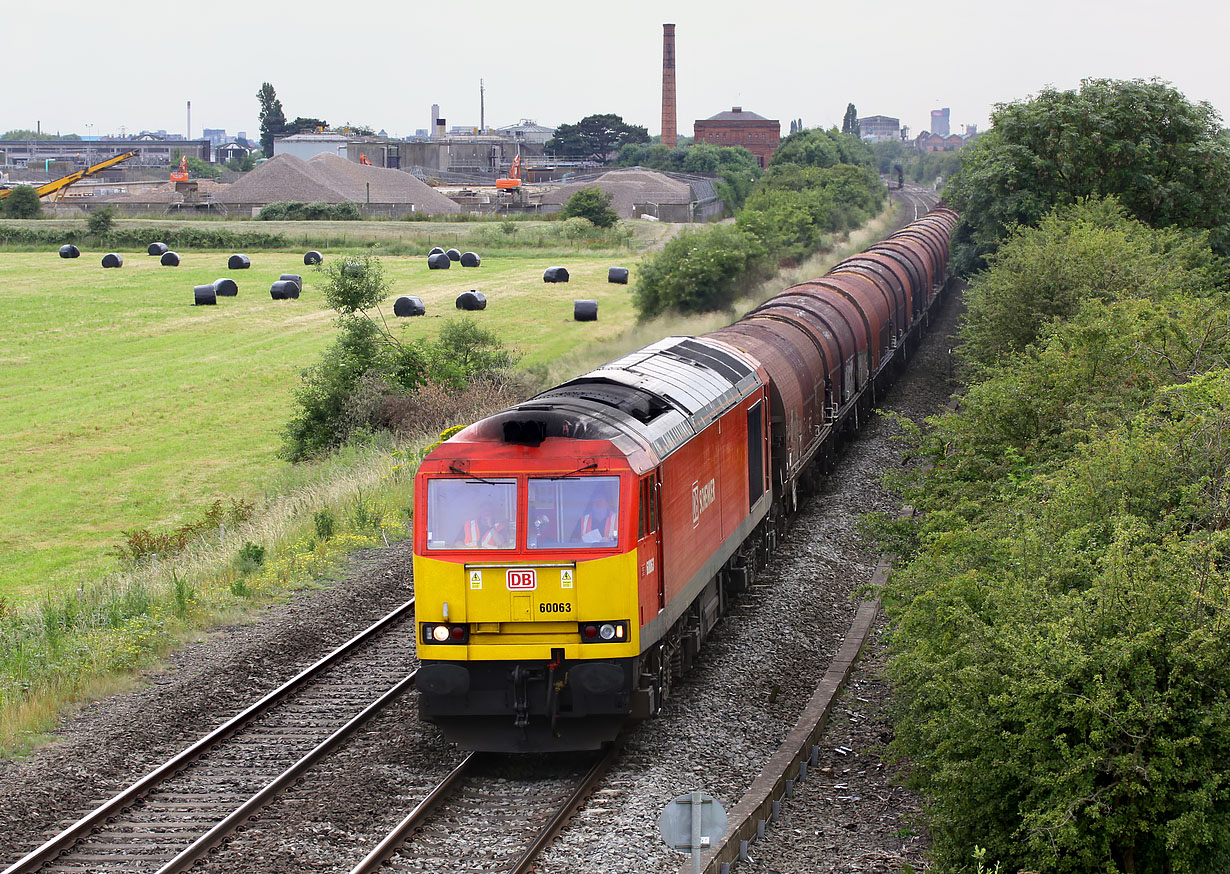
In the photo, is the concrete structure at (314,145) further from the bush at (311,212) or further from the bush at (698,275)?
the bush at (698,275)

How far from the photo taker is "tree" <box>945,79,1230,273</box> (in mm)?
37969

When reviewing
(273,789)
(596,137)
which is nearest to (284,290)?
(273,789)

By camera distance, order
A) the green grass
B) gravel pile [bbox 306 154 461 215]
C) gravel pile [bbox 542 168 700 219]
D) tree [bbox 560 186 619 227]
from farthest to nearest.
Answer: gravel pile [bbox 306 154 461 215], gravel pile [bbox 542 168 700 219], tree [bbox 560 186 619 227], the green grass

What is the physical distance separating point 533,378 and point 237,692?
21.2 m

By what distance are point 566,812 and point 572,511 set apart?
2.76 m

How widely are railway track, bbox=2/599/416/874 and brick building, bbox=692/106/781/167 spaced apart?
557ft

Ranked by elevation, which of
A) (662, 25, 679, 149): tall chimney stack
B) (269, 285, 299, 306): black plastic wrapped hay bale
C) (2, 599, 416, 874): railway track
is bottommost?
(2, 599, 416, 874): railway track

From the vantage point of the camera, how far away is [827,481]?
25.5 meters

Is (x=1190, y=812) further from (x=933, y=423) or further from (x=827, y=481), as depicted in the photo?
(x=827, y=481)

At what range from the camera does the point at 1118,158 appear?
127ft

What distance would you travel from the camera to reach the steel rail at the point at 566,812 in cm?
1030

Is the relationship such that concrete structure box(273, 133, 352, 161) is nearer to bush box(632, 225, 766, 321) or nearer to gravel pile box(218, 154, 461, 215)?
gravel pile box(218, 154, 461, 215)

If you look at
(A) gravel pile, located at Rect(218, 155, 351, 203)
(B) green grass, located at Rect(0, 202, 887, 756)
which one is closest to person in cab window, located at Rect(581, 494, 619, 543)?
(B) green grass, located at Rect(0, 202, 887, 756)

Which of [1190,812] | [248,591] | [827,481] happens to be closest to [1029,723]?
[1190,812]
